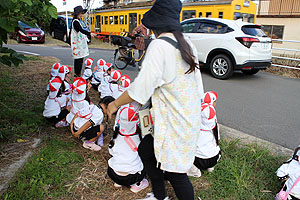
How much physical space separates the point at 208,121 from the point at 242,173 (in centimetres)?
70

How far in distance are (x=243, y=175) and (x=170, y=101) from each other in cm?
161

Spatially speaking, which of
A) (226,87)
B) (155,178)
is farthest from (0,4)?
(226,87)

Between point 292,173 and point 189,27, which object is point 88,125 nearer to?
point 292,173

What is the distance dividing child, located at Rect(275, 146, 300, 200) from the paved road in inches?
56.1

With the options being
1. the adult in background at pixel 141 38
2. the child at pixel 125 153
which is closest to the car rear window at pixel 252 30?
the adult in background at pixel 141 38

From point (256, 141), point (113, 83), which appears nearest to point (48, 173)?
point (113, 83)

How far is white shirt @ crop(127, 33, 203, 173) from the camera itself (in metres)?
1.68

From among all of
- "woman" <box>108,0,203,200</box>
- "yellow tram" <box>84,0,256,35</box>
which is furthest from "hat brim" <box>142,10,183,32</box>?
"yellow tram" <box>84,0,256,35</box>

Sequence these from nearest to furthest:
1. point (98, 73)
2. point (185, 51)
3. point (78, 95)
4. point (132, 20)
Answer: point (185, 51), point (78, 95), point (98, 73), point (132, 20)

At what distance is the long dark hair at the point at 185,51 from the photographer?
5.62ft

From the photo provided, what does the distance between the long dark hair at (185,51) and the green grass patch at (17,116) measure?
2497 millimetres

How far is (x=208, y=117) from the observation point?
9.08ft

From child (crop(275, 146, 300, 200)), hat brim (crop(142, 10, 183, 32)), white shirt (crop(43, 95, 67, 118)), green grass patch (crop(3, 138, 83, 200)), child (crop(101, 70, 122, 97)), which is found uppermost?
hat brim (crop(142, 10, 183, 32))

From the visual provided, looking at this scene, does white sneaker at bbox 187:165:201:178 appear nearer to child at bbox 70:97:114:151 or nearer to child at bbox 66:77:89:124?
child at bbox 70:97:114:151
